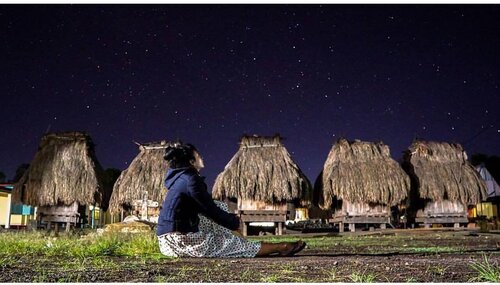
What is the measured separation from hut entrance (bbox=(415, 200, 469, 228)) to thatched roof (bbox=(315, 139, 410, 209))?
2192 millimetres

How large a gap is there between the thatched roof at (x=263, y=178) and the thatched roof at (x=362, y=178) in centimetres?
96

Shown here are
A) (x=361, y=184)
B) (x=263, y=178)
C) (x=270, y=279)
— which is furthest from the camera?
(x=361, y=184)

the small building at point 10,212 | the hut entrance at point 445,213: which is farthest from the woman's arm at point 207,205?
the small building at point 10,212

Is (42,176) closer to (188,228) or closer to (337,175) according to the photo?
(337,175)

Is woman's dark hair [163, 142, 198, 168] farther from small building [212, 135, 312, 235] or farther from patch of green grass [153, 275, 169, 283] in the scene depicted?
small building [212, 135, 312, 235]

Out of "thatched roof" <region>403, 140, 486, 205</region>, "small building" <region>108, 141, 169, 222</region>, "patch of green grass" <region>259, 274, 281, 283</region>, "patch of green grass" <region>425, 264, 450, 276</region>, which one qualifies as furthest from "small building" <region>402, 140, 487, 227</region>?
"patch of green grass" <region>259, 274, 281, 283</region>

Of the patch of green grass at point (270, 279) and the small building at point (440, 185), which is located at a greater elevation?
the small building at point (440, 185)

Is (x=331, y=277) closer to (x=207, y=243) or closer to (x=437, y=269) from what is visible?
(x=437, y=269)

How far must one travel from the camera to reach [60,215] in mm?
17906

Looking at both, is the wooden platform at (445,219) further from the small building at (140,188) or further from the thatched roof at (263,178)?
the small building at (140,188)

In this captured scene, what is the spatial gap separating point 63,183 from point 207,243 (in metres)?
13.5

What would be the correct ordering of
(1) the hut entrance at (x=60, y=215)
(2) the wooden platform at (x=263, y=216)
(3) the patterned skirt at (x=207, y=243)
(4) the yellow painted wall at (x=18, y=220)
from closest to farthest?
(3) the patterned skirt at (x=207, y=243)
(2) the wooden platform at (x=263, y=216)
(1) the hut entrance at (x=60, y=215)
(4) the yellow painted wall at (x=18, y=220)

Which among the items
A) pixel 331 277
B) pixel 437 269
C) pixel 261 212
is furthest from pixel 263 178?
pixel 331 277

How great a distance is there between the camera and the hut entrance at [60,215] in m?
17.8
